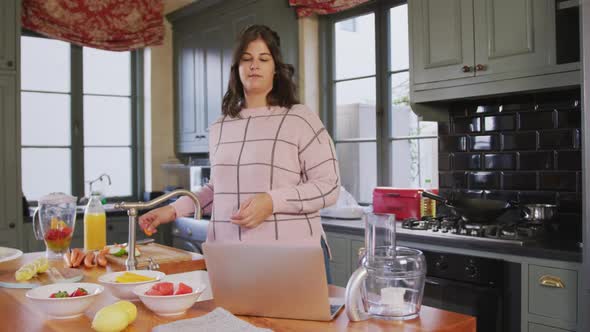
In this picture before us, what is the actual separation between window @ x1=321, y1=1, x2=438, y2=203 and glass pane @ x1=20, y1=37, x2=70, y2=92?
2102 millimetres

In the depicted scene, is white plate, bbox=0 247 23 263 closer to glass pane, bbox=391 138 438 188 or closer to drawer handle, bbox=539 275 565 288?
drawer handle, bbox=539 275 565 288

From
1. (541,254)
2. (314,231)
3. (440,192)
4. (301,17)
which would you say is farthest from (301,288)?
(301,17)

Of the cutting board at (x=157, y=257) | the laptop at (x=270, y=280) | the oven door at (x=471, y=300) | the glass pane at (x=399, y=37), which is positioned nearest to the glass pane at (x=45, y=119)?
the cutting board at (x=157, y=257)

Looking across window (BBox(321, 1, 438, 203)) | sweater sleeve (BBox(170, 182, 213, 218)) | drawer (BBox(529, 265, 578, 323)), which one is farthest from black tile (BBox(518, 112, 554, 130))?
sweater sleeve (BBox(170, 182, 213, 218))

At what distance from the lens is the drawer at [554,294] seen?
2.13m

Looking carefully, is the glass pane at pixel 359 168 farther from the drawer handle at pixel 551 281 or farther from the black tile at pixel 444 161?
the drawer handle at pixel 551 281

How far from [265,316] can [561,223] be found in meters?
1.84

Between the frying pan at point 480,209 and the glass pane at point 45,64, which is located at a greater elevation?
the glass pane at point 45,64

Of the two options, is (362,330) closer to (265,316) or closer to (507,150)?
(265,316)

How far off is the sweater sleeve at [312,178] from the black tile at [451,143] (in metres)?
1.49

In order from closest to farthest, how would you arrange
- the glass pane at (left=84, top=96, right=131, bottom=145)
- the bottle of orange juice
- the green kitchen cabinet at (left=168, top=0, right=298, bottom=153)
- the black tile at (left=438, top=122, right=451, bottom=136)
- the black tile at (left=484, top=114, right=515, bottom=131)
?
the bottle of orange juice → the black tile at (left=484, top=114, right=515, bottom=131) → the black tile at (left=438, top=122, right=451, bottom=136) → the green kitchen cabinet at (left=168, top=0, right=298, bottom=153) → the glass pane at (left=84, top=96, right=131, bottom=145)

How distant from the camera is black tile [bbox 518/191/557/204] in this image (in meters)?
2.70

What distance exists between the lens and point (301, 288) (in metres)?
1.26

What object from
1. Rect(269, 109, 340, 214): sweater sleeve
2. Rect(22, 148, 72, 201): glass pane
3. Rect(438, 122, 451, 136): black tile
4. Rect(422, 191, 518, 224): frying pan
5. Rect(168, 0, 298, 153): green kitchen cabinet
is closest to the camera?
Rect(269, 109, 340, 214): sweater sleeve
